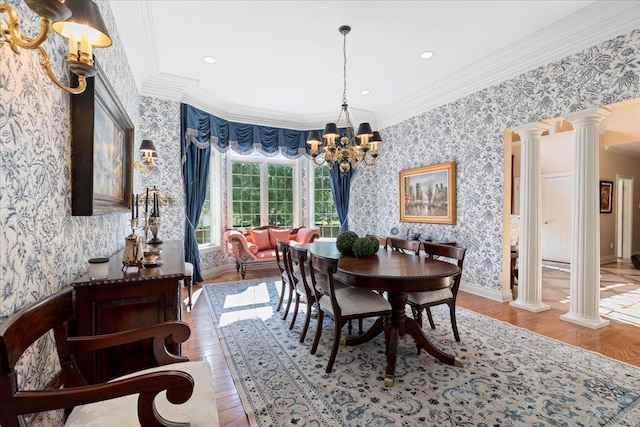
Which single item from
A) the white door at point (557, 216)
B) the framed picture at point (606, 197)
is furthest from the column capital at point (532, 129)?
the framed picture at point (606, 197)

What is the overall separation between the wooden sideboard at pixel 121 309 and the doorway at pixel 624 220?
9720 mm

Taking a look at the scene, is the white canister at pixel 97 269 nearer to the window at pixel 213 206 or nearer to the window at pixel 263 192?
the window at pixel 213 206

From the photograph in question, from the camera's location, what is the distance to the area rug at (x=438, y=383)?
1.79 metres

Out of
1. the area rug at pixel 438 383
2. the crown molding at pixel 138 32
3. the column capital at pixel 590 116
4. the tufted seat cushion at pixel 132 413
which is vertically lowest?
the area rug at pixel 438 383

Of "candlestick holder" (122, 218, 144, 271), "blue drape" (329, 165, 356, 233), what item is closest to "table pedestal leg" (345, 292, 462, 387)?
"candlestick holder" (122, 218, 144, 271)

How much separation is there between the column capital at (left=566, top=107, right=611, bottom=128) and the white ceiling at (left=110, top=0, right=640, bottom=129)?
2.26 feet

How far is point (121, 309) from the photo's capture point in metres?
1.57

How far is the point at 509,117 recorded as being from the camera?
3.85m

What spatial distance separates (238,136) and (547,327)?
5.31 metres

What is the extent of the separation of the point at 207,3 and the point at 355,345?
3407mm

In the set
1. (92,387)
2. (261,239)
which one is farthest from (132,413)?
(261,239)

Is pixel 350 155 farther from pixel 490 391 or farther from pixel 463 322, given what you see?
pixel 490 391

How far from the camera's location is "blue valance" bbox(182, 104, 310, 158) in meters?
4.91

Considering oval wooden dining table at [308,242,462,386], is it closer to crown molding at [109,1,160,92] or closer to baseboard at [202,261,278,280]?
baseboard at [202,261,278,280]
